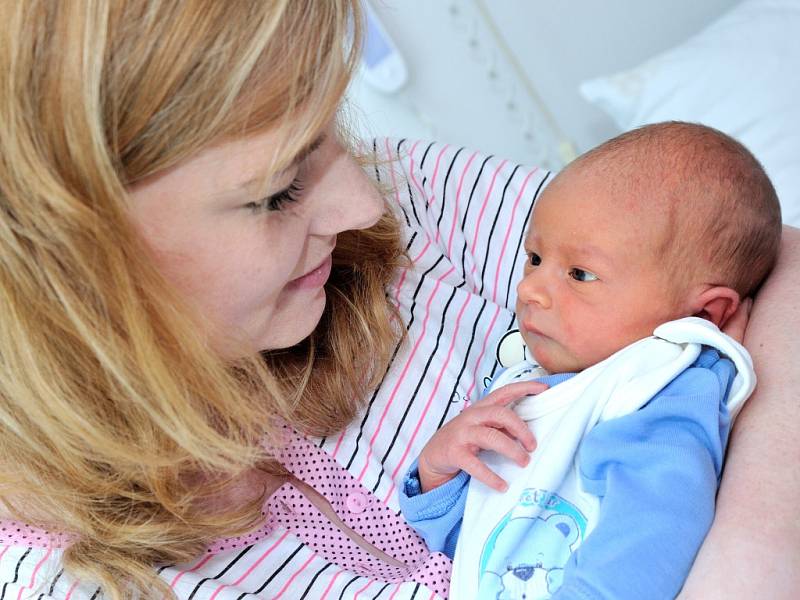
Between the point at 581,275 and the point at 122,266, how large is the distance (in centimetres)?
53

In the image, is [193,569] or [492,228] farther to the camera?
[492,228]

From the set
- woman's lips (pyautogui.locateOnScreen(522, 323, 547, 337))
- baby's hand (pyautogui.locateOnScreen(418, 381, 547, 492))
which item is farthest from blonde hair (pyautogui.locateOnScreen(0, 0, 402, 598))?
woman's lips (pyautogui.locateOnScreen(522, 323, 547, 337))

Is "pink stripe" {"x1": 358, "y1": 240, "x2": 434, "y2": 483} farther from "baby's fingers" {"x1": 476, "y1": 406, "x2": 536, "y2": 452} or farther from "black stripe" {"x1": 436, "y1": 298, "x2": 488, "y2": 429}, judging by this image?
"baby's fingers" {"x1": 476, "y1": 406, "x2": 536, "y2": 452}

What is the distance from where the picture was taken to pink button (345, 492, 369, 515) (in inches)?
45.5

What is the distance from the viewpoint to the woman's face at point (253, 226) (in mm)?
884

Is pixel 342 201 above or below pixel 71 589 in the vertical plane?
above

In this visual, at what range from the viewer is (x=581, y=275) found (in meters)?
1.11

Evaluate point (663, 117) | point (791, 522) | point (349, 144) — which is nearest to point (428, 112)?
point (663, 117)

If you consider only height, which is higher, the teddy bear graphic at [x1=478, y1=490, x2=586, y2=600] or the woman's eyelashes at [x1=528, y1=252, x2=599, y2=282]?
the woman's eyelashes at [x1=528, y1=252, x2=599, y2=282]

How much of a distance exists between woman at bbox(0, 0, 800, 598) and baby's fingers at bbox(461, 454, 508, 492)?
0.14 metres

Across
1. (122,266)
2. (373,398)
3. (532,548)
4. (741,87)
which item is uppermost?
(122,266)

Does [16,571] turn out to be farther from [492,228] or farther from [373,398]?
[492,228]

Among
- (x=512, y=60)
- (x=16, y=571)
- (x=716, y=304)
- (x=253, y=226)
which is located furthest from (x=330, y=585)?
(x=512, y=60)

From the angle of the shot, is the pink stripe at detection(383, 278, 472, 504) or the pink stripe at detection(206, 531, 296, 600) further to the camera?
the pink stripe at detection(383, 278, 472, 504)
